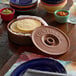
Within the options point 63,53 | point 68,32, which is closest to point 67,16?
point 68,32

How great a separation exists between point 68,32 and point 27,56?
0.86 feet

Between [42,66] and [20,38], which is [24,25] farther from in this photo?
[42,66]

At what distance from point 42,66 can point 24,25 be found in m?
0.25

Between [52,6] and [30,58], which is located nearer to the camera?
[30,58]

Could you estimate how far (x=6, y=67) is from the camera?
2.35ft

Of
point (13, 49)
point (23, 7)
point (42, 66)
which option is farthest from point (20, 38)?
point (23, 7)

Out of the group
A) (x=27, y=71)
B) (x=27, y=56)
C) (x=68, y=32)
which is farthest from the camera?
(x=68, y=32)

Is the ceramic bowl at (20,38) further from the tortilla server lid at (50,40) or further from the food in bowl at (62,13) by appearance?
the food in bowl at (62,13)

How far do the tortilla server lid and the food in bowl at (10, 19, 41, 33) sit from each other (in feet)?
0.13

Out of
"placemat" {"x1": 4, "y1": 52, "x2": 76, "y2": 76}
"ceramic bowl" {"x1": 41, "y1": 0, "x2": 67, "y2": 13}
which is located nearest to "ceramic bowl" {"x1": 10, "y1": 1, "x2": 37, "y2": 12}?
"ceramic bowl" {"x1": 41, "y1": 0, "x2": 67, "y2": 13}

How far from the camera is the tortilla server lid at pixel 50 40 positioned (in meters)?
0.78

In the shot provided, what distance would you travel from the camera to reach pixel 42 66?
2.31 ft

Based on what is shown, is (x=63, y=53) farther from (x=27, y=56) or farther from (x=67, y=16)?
(x=67, y=16)

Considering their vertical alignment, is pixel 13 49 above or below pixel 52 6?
below
